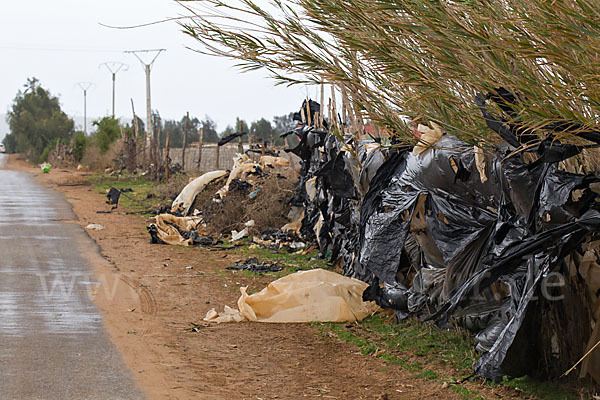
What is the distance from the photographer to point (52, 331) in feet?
22.3

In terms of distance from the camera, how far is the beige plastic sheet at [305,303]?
23.9ft

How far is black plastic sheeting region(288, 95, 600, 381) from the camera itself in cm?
417

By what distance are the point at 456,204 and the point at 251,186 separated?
9661 millimetres

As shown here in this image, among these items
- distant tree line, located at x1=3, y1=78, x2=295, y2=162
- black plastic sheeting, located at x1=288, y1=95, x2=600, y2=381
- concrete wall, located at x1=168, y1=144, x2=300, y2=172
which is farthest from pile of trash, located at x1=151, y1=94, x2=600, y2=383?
distant tree line, located at x1=3, y1=78, x2=295, y2=162

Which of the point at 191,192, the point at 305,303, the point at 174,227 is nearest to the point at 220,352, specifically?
the point at 305,303

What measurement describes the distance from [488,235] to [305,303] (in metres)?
2.61

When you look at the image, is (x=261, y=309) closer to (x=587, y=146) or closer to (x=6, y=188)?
(x=587, y=146)

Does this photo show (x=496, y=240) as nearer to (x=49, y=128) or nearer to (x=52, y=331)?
(x=52, y=331)

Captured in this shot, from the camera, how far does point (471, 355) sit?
5.69m

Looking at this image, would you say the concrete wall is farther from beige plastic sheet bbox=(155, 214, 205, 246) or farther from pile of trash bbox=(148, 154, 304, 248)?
beige plastic sheet bbox=(155, 214, 205, 246)

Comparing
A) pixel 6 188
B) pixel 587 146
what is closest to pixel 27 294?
pixel 587 146

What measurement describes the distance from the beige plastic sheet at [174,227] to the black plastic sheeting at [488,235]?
602 centimetres

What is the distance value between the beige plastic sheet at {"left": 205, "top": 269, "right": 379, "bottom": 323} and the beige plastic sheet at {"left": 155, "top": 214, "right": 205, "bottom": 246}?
6.09 m

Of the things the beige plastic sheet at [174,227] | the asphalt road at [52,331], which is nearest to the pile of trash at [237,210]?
the beige plastic sheet at [174,227]
